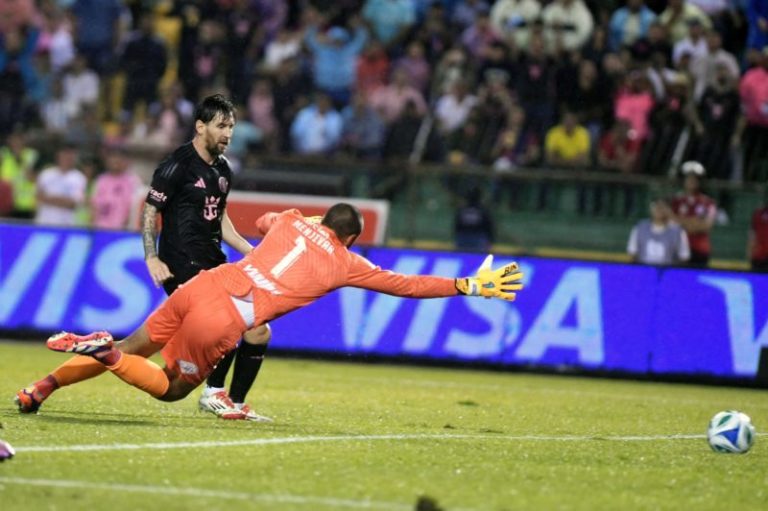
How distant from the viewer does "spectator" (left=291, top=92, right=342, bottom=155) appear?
72.3 ft

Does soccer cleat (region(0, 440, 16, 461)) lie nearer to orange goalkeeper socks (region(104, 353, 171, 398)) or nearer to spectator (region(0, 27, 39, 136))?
orange goalkeeper socks (region(104, 353, 171, 398))

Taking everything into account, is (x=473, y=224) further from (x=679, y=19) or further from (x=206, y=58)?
(x=206, y=58)

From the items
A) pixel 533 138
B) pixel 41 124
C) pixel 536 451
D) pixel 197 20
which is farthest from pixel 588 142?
pixel 536 451

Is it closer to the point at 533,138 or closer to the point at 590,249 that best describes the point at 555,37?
the point at 533,138

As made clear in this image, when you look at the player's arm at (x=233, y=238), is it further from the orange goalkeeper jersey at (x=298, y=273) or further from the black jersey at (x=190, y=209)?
the orange goalkeeper jersey at (x=298, y=273)

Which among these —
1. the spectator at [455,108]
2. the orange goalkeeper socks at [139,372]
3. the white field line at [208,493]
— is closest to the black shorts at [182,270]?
the orange goalkeeper socks at [139,372]

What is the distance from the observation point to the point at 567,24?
72.5ft

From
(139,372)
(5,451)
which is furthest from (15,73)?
(5,451)

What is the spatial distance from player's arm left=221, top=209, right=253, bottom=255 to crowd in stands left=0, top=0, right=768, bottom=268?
379 inches

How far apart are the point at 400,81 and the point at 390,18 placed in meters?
1.75

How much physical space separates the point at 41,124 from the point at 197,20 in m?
3.05

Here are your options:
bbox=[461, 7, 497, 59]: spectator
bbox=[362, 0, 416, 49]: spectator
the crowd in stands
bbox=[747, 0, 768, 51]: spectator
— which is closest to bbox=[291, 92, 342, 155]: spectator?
the crowd in stands

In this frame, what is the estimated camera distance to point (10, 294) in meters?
18.0

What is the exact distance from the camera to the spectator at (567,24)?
21906 millimetres
